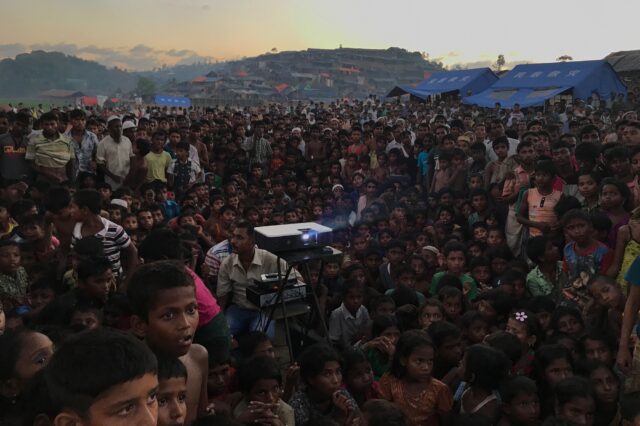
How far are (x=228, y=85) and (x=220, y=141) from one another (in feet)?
223

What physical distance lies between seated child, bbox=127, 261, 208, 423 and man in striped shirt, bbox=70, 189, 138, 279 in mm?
1845

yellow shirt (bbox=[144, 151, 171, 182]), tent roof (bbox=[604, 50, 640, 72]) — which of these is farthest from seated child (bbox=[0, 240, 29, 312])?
tent roof (bbox=[604, 50, 640, 72])

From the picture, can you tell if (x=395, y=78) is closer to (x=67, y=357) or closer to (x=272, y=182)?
(x=272, y=182)

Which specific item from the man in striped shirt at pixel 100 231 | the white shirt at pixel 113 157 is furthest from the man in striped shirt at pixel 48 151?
the man in striped shirt at pixel 100 231

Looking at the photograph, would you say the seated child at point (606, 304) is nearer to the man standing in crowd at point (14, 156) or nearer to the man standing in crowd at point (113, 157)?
the man standing in crowd at point (113, 157)

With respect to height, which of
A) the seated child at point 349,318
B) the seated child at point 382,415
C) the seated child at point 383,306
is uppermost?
the seated child at point 382,415

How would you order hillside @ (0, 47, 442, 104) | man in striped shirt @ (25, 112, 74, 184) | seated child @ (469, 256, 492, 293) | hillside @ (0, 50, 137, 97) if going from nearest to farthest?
seated child @ (469, 256, 492, 293) < man in striped shirt @ (25, 112, 74, 184) < hillside @ (0, 47, 442, 104) < hillside @ (0, 50, 137, 97)

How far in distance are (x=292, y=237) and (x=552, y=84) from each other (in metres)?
15.6

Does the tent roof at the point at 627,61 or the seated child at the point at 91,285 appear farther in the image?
the tent roof at the point at 627,61

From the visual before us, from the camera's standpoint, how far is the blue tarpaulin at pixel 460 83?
2097cm

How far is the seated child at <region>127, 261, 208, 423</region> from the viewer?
2.09 m

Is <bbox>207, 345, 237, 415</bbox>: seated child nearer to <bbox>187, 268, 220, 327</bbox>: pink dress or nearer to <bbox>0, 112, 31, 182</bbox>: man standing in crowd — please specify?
<bbox>187, 268, 220, 327</bbox>: pink dress

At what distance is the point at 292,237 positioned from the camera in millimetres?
3531

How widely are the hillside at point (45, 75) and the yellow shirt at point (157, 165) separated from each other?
137 metres
